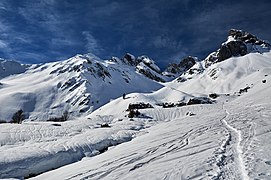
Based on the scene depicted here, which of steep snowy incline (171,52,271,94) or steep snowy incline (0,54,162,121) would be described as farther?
steep snowy incline (171,52,271,94)

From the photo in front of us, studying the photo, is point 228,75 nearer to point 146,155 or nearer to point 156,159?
point 146,155

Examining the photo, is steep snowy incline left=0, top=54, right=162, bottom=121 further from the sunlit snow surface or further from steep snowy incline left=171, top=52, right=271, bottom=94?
the sunlit snow surface

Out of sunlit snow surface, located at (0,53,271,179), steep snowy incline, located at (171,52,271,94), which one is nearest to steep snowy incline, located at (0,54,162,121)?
steep snowy incline, located at (171,52,271,94)

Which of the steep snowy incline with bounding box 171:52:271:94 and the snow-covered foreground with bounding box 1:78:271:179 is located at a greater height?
the steep snowy incline with bounding box 171:52:271:94

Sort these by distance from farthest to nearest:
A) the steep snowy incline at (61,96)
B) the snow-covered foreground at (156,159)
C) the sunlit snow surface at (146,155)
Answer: the steep snowy incline at (61,96) < the sunlit snow surface at (146,155) < the snow-covered foreground at (156,159)

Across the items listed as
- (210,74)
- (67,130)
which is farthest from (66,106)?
(67,130)

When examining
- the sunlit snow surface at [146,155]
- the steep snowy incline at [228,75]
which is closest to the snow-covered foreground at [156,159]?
the sunlit snow surface at [146,155]

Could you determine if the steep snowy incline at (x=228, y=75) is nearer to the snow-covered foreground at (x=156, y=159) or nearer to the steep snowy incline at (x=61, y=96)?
the steep snowy incline at (x=61, y=96)

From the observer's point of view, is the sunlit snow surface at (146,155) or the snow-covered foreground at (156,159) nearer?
the snow-covered foreground at (156,159)

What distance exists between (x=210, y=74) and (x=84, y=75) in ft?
284

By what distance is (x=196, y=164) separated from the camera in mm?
9508

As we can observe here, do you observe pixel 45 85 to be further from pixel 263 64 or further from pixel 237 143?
pixel 237 143

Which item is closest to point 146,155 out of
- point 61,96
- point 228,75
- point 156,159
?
point 156,159

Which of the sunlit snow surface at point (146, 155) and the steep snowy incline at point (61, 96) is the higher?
the steep snowy incline at point (61, 96)
